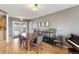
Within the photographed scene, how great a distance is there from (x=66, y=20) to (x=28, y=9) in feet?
3.25

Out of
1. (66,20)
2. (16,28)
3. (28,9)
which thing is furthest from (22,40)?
(66,20)

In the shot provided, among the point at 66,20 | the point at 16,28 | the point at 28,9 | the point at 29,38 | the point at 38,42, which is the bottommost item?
the point at 38,42

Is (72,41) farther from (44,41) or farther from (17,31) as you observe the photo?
(17,31)

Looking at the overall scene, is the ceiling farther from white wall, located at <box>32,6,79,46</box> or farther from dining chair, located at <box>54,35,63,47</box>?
dining chair, located at <box>54,35,63,47</box>

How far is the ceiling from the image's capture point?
206cm

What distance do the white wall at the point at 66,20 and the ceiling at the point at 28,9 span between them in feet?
0.45

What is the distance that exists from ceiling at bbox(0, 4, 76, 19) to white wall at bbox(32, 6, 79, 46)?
5.4 inches

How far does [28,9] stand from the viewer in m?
2.20

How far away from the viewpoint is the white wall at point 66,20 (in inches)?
85.4

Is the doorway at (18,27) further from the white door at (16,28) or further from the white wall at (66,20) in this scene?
the white wall at (66,20)

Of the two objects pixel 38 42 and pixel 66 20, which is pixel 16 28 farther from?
pixel 66 20

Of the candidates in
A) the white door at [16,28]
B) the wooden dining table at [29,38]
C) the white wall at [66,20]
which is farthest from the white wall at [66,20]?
the white door at [16,28]

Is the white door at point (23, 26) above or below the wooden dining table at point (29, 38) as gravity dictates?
above
